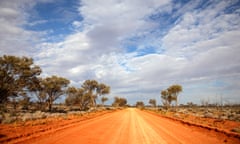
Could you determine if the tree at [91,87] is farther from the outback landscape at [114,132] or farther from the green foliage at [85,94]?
the outback landscape at [114,132]

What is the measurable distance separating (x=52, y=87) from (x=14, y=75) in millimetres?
15589

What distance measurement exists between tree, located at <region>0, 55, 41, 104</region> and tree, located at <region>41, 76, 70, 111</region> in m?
12.4

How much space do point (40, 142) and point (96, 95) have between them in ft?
198

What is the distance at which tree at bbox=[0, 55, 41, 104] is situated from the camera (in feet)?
77.5

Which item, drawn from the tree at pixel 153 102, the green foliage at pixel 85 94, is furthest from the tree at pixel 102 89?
the tree at pixel 153 102

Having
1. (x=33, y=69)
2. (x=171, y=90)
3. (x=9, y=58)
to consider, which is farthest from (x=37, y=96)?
(x=171, y=90)

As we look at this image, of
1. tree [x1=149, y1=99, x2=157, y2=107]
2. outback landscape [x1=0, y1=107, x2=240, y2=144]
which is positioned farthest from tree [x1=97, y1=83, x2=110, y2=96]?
tree [x1=149, y1=99, x2=157, y2=107]

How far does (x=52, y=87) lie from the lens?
40781 millimetres

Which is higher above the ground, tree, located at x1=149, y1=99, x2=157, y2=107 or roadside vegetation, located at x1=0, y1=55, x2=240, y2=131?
roadside vegetation, located at x1=0, y1=55, x2=240, y2=131

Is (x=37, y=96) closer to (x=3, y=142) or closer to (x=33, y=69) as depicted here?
(x=33, y=69)

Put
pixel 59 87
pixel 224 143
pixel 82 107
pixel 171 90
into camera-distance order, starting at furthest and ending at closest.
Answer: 1. pixel 171 90
2. pixel 82 107
3. pixel 59 87
4. pixel 224 143

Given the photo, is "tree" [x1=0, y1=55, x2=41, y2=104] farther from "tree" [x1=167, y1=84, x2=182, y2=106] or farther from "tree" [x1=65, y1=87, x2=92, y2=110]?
"tree" [x1=167, y1=84, x2=182, y2=106]

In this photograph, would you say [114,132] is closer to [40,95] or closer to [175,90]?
[40,95]

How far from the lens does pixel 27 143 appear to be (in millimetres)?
7500
